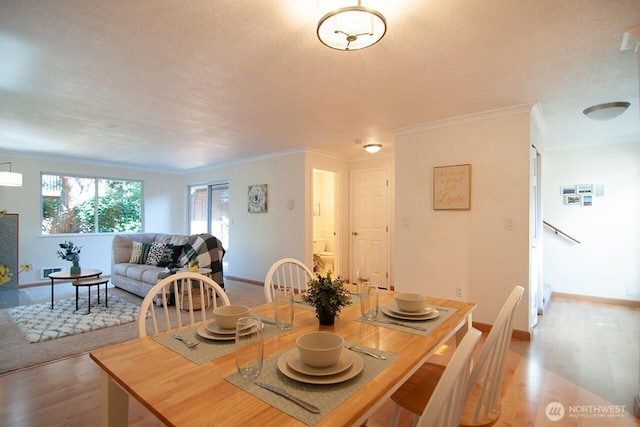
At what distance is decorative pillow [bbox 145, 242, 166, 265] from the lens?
495cm

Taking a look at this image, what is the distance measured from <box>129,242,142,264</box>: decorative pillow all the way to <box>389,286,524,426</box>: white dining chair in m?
5.11

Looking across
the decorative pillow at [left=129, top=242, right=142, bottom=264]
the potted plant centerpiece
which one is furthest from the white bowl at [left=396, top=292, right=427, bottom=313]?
the decorative pillow at [left=129, top=242, right=142, bottom=264]

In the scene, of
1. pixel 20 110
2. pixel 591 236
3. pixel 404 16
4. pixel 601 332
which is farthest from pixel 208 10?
pixel 591 236

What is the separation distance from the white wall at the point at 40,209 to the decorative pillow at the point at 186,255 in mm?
2832

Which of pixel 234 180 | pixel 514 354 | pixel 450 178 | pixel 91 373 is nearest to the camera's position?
pixel 91 373

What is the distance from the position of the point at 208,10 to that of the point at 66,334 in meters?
3.48

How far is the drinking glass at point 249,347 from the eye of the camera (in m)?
0.93

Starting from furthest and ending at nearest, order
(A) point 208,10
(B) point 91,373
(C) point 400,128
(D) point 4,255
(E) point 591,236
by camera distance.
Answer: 1. (D) point 4,255
2. (E) point 591,236
3. (C) point 400,128
4. (B) point 91,373
5. (A) point 208,10

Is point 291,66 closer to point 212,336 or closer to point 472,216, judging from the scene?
point 212,336

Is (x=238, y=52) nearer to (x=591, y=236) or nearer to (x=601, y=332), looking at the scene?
(x=601, y=332)

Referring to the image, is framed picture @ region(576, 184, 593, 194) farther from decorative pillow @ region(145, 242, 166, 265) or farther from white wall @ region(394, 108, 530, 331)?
decorative pillow @ region(145, 242, 166, 265)

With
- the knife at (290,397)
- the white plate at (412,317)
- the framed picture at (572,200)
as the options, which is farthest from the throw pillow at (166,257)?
the framed picture at (572,200)

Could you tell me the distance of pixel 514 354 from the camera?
9.25 feet

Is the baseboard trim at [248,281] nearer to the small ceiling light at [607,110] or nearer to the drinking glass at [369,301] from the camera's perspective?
the drinking glass at [369,301]
